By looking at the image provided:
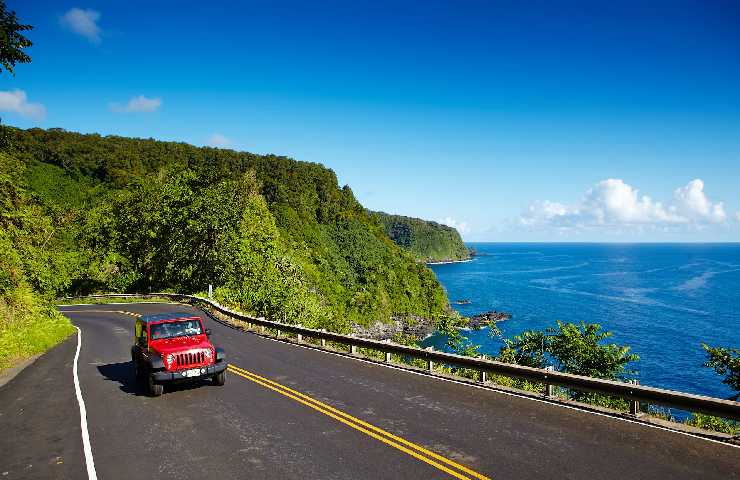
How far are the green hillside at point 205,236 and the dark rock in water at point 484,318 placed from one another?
19759 mm

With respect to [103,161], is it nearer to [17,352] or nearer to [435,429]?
[17,352]

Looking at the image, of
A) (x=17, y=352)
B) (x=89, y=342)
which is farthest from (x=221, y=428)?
(x=89, y=342)

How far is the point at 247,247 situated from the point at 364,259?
294 feet

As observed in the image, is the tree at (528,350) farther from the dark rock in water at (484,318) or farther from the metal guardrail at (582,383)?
the dark rock in water at (484,318)

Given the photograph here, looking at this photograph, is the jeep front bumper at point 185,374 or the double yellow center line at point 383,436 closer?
the double yellow center line at point 383,436

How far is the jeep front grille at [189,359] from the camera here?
1178 cm

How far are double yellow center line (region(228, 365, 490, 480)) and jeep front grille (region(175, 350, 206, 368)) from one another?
1749 mm

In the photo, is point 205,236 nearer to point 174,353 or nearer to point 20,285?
point 20,285

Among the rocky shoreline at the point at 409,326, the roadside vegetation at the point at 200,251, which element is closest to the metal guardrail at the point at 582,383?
the roadside vegetation at the point at 200,251

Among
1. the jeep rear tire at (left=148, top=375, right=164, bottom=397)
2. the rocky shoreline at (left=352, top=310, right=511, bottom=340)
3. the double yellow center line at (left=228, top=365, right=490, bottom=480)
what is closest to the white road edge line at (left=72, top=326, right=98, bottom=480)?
the jeep rear tire at (left=148, top=375, right=164, bottom=397)

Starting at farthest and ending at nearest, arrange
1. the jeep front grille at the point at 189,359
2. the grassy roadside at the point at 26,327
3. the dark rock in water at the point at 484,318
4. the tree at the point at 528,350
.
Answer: the dark rock in water at the point at 484,318, the grassy roadside at the point at 26,327, the tree at the point at 528,350, the jeep front grille at the point at 189,359

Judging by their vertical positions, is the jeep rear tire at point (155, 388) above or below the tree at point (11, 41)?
below

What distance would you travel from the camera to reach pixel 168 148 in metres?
154

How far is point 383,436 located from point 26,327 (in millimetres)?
22882
